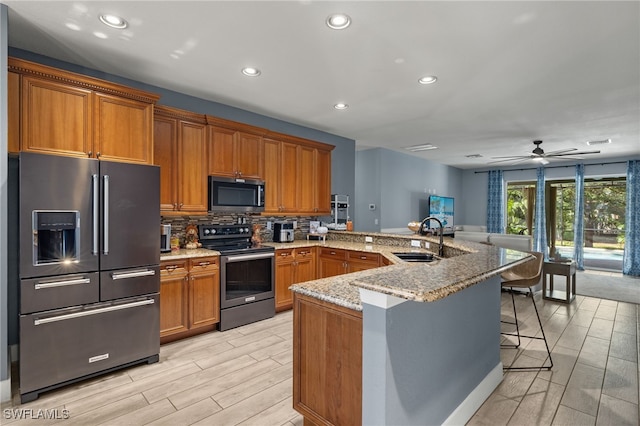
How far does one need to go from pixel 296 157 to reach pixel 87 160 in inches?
106

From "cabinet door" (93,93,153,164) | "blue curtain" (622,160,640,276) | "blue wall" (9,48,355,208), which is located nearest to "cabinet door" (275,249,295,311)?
"blue wall" (9,48,355,208)

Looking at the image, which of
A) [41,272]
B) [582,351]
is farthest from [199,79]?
[582,351]

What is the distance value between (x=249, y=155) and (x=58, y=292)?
2.43 metres

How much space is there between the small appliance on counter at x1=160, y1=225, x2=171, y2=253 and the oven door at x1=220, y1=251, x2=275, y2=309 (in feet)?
1.83

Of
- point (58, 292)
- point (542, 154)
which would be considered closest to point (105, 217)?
point (58, 292)

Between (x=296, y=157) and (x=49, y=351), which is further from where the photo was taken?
(x=296, y=157)

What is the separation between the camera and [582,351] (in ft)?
10.2

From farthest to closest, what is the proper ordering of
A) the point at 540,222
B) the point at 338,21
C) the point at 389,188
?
the point at 540,222
the point at 389,188
the point at 338,21

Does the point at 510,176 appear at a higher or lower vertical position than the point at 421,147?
lower

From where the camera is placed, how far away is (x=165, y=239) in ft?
11.1

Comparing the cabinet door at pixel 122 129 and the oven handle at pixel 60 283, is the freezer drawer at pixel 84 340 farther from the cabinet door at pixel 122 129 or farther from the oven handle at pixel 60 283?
the cabinet door at pixel 122 129

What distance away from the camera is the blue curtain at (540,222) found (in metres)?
8.45

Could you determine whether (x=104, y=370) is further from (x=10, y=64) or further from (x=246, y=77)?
(x=246, y=77)

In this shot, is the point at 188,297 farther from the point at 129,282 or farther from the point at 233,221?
the point at 233,221
